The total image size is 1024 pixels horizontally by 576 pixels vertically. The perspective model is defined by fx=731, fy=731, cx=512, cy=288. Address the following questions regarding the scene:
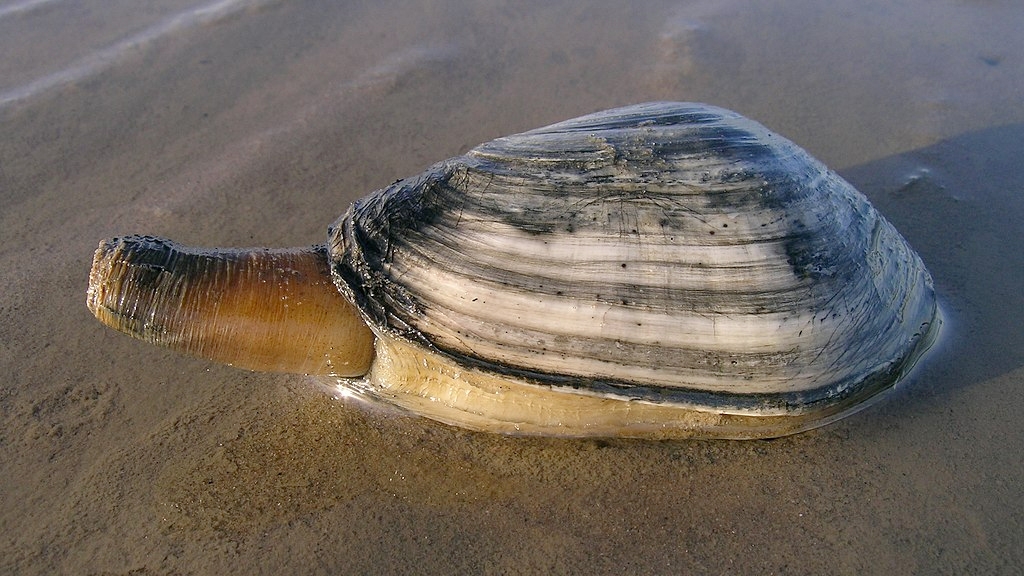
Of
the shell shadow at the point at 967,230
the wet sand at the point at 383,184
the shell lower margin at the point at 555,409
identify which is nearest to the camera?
the wet sand at the point at 383,184

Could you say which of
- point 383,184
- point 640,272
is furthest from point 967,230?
point 383,184

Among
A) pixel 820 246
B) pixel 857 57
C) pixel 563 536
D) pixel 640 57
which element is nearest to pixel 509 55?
pixel 640 57

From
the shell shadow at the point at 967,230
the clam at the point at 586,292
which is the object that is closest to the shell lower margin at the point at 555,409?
the clam at the point at 586,292

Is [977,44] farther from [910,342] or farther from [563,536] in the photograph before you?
[563,536]

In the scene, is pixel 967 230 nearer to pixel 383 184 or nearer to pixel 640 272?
pixel 640 272

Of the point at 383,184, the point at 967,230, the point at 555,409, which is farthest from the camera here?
the point at 383,184

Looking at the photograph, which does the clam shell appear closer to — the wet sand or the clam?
the clam

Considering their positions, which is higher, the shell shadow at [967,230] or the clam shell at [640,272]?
the clam shell at [640,272]

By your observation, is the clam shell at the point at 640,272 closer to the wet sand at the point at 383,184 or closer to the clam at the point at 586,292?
the clam at the point at 586,292
